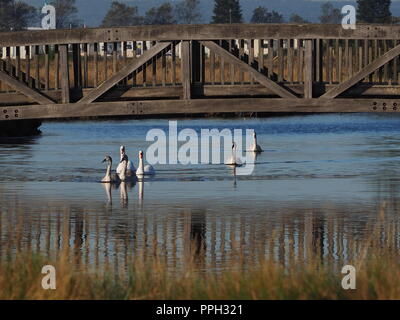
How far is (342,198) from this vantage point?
1518 inches

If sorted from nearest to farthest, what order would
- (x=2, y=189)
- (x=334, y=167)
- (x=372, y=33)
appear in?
(x=372, y=33)
(x=2, y=189)
(x=334, y=167)

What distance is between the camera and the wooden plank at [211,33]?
30.8m

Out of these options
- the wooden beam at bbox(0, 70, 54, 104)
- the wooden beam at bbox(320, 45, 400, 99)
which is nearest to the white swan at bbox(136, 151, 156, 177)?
the wooden beam at bbox(0, 70, 54, 104)

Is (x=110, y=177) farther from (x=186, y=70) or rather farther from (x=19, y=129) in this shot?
(x=19, y=129)

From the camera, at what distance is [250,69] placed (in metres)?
31.4

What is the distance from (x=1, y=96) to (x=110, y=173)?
10256 millimetres

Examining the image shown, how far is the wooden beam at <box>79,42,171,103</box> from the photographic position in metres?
31.4

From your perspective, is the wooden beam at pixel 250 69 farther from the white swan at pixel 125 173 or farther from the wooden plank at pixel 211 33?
the white swan at pixel 125 173

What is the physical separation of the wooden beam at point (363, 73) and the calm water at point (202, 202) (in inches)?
124

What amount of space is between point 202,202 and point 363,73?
793 centimetres

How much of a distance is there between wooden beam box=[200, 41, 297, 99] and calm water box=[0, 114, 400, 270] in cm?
320

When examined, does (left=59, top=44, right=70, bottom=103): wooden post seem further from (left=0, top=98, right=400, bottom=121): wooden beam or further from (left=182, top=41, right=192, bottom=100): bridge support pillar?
(left=182, top=41, right=192, bottom=100): bridge support pillar
